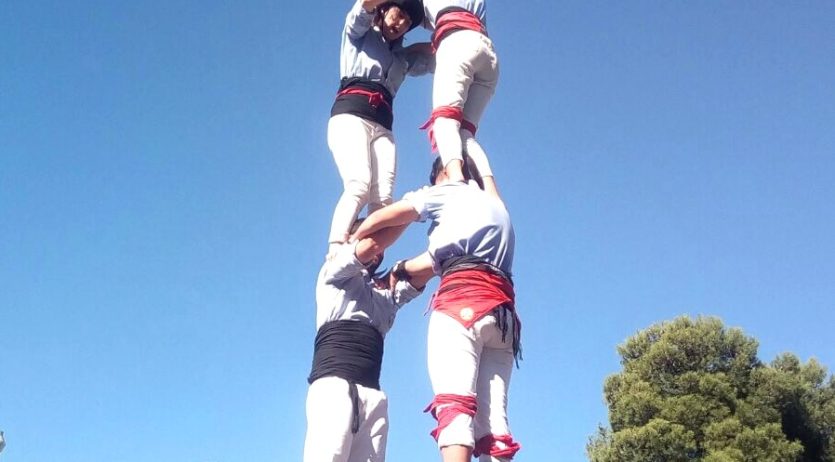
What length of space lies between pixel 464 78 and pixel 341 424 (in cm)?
239

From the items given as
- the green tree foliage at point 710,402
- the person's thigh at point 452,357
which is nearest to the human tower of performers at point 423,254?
the person's thigh at point 452,357

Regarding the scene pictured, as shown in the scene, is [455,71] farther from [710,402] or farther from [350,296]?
[710,402]

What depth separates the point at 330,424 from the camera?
4.07m

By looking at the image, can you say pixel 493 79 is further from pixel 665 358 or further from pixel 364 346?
pixel 665 358

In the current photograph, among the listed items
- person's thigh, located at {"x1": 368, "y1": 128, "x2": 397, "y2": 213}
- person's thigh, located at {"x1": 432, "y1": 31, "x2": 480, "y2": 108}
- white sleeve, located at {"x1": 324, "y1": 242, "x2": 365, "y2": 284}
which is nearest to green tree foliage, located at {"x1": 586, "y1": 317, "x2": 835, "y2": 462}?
person's thigh, located at {"x1": 368, "y1": 128, "x2": 397, "y2": 213}

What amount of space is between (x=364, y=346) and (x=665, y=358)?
50.8 ft

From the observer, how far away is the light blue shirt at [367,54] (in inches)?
223

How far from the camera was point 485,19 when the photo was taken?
566cm

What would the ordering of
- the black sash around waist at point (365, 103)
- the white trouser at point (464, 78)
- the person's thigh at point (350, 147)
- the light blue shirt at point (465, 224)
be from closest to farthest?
the light blue shirt at point (465, 224), the white trouser at point (464, 78), the person's thigh at point (350, 147), the black sash around waist at point (365, 103)

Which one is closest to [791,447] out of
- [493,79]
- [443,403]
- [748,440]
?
[748,440]

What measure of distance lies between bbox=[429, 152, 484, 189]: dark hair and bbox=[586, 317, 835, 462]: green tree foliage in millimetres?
13632

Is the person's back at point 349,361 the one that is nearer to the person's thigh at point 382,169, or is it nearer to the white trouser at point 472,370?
the white trouser at point 472,370

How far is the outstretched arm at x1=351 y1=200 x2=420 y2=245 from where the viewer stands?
13.5 feet

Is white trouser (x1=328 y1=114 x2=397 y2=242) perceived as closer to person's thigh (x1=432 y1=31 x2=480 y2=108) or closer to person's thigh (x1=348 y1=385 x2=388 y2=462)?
person's thigh (x1=432 y1=31 x2=480 y2=108)
